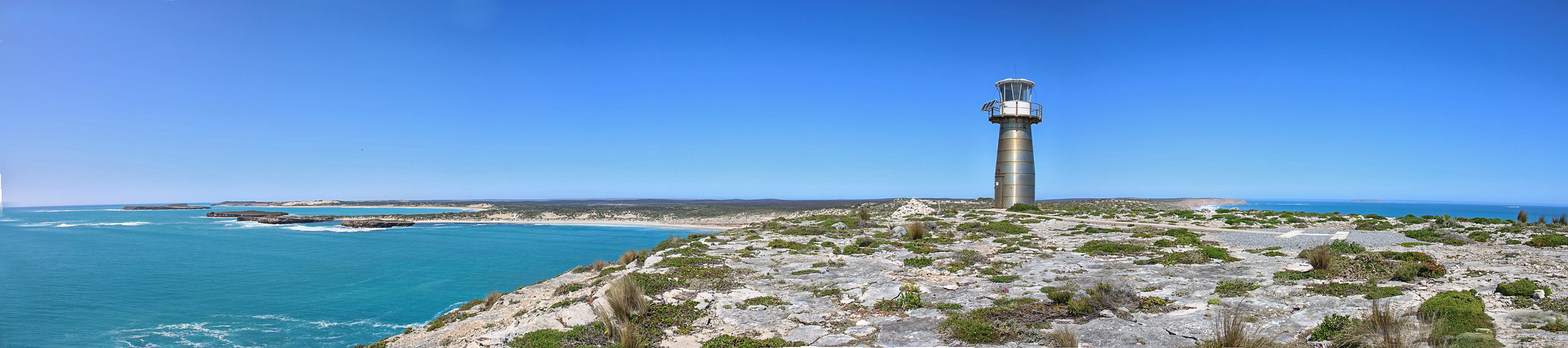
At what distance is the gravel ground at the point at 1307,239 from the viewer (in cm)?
1518

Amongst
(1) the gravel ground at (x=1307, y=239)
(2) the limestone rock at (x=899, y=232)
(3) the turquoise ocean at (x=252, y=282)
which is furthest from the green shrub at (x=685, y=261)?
(1) the gravel ground at (x=1307, y=239)

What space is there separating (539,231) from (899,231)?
1785 inches

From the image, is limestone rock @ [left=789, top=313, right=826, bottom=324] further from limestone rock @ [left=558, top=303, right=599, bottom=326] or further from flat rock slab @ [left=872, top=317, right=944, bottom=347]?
limestone rock @ [left=558, top=303, right=599, bottom=326]

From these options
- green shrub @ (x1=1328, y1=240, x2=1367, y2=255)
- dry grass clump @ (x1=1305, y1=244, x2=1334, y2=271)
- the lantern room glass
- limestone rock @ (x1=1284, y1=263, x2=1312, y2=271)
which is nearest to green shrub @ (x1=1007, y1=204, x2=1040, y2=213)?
the lantern room glass

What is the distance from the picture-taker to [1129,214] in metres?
31.7

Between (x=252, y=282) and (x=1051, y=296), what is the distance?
93.1 ft

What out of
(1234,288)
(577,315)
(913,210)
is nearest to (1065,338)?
(1234,288)

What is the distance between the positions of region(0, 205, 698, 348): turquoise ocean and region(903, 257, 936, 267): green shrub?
12.0 metres

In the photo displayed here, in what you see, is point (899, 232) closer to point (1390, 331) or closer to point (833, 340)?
point (833, 340)

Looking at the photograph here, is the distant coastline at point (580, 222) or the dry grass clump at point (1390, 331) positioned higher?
the dry grass clump at point (1390, 331)

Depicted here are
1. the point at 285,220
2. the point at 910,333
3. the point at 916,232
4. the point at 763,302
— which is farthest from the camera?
the point at 285,220

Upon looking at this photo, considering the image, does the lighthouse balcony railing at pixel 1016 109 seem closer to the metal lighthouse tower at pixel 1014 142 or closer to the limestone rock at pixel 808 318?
the metal lighthouse tower at pixel 1014 142

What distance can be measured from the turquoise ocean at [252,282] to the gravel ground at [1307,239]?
21335 millimetres

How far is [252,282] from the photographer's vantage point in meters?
23.2
